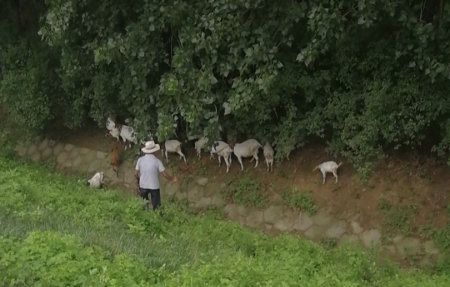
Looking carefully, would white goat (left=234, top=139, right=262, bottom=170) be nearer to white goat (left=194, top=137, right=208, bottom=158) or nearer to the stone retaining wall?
white goat (left=194, top=137, right=208, bottom=158)

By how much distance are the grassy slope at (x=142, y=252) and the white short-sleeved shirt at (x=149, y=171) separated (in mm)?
513

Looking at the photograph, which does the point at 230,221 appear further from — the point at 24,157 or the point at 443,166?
the point at 24,157

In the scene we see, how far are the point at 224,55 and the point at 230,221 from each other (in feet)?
10.3

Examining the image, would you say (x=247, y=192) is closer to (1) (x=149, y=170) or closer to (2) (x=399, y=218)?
(1) (x=149, y=170)

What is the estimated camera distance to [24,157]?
15.7 metres

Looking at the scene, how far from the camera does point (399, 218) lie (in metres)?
10.3

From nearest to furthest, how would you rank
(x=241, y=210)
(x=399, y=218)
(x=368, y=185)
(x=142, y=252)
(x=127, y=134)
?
(x=142, y=252)
(x=399, y=218)
(x=368, y=185)
(x=241, y=210)
(x=127, y=134)

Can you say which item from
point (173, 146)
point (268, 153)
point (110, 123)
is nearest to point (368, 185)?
point (268, 153)

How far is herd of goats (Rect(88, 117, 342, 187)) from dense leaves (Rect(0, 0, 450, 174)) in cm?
27

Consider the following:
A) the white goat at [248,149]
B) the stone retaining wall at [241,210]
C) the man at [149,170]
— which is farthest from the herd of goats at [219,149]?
the man at [149,170]

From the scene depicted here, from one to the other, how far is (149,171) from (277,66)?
2.77 m

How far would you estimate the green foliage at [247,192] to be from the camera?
11898 mm

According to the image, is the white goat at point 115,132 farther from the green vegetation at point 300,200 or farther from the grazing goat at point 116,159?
the green vegetation at point 300,200

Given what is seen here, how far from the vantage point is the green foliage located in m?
11.9
